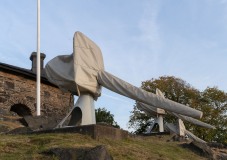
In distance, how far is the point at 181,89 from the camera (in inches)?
1524

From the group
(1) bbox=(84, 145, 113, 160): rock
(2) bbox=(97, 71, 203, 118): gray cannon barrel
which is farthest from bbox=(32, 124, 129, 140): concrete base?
(1) bbox=(84, 145, 113, 160): rock

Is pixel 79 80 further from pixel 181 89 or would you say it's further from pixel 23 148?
pixel 181 89

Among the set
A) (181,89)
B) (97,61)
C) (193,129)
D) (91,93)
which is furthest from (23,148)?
(181,89)

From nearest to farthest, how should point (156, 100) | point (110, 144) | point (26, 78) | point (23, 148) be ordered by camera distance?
point (23, 148), point (110, 144), point (156, 100), point (26, 78)

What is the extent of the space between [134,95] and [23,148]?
3.42 meters

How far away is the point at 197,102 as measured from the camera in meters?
38.2

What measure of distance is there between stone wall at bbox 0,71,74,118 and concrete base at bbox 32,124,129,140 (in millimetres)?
12211

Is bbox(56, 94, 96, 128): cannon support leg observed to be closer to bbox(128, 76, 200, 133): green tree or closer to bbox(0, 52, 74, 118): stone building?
bbox(0, 52, 74, 118): stone building

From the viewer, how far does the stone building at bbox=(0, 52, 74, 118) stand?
22.8 m

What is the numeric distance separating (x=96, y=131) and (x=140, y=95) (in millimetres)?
1690

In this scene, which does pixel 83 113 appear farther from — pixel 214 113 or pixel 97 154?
pixel 214 113

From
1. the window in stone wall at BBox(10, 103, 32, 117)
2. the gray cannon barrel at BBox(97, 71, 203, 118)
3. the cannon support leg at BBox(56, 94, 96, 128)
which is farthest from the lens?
the window in stone wall at BBox(10, 103, 32, 117)

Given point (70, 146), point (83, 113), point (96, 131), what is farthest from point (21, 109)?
point (70, 146)

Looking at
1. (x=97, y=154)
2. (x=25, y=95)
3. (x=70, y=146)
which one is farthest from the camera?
(x=25, y=95)
